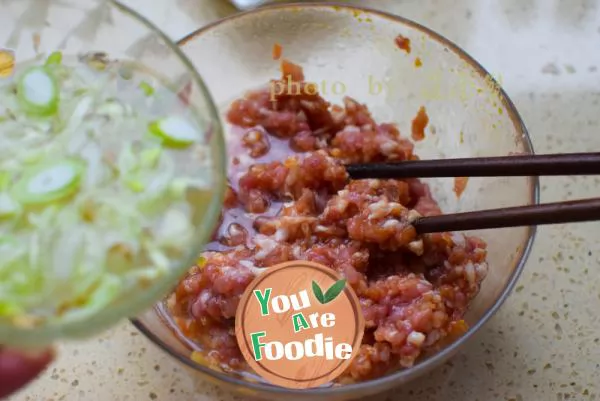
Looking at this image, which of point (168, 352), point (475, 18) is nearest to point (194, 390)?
point (168, 352)

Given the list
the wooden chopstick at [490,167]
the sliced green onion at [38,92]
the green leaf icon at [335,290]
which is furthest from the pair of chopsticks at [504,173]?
the sliced green onion at [38,92]

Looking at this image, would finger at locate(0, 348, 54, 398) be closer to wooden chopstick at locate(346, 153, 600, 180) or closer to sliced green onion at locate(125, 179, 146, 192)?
sliced green onion at locate(125, 179, 146, 192)

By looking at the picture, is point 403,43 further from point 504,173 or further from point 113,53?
point 113,53

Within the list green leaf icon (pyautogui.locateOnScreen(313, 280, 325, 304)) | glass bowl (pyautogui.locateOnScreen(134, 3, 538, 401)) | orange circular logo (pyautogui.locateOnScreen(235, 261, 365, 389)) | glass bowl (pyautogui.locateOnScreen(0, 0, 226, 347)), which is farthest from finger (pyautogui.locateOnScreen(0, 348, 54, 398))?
green leaf icon (pyautogui.locateOnScreen(313, 280, 325, 304))

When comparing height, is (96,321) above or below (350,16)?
below

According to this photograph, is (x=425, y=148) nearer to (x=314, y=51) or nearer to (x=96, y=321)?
(x=314, y=51)

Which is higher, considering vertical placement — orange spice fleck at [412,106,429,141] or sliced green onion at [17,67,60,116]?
sliced green onion at [17,67,60,116]
